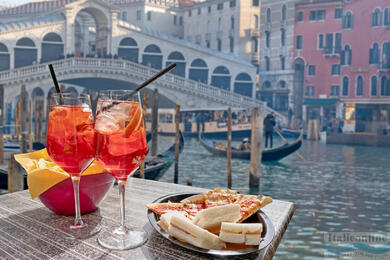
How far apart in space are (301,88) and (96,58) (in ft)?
39.2

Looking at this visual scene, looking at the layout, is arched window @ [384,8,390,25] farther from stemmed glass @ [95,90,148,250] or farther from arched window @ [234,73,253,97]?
stemmed glass @ [95,90,148,250]

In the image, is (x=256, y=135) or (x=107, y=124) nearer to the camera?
(x=107, y=124)

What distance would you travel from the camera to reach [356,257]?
414 cm

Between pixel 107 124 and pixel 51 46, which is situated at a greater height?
pixel 51 46

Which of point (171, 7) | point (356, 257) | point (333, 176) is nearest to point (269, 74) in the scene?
point (171, 7)

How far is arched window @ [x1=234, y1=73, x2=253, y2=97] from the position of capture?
75.2 feet

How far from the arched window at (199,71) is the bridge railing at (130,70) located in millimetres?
3308

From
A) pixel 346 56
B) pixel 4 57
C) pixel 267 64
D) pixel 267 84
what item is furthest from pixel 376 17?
pixel 4 57

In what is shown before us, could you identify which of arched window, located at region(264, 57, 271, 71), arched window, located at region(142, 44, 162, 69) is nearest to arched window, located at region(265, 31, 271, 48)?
arched window, located at region(264, 57, 271, 71)

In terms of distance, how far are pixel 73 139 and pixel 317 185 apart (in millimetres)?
7768

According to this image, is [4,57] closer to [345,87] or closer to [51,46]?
[51,46]

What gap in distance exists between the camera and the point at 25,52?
1992cm

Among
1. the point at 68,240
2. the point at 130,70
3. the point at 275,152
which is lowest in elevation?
the point at 275,152

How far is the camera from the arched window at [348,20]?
19.7 meters
